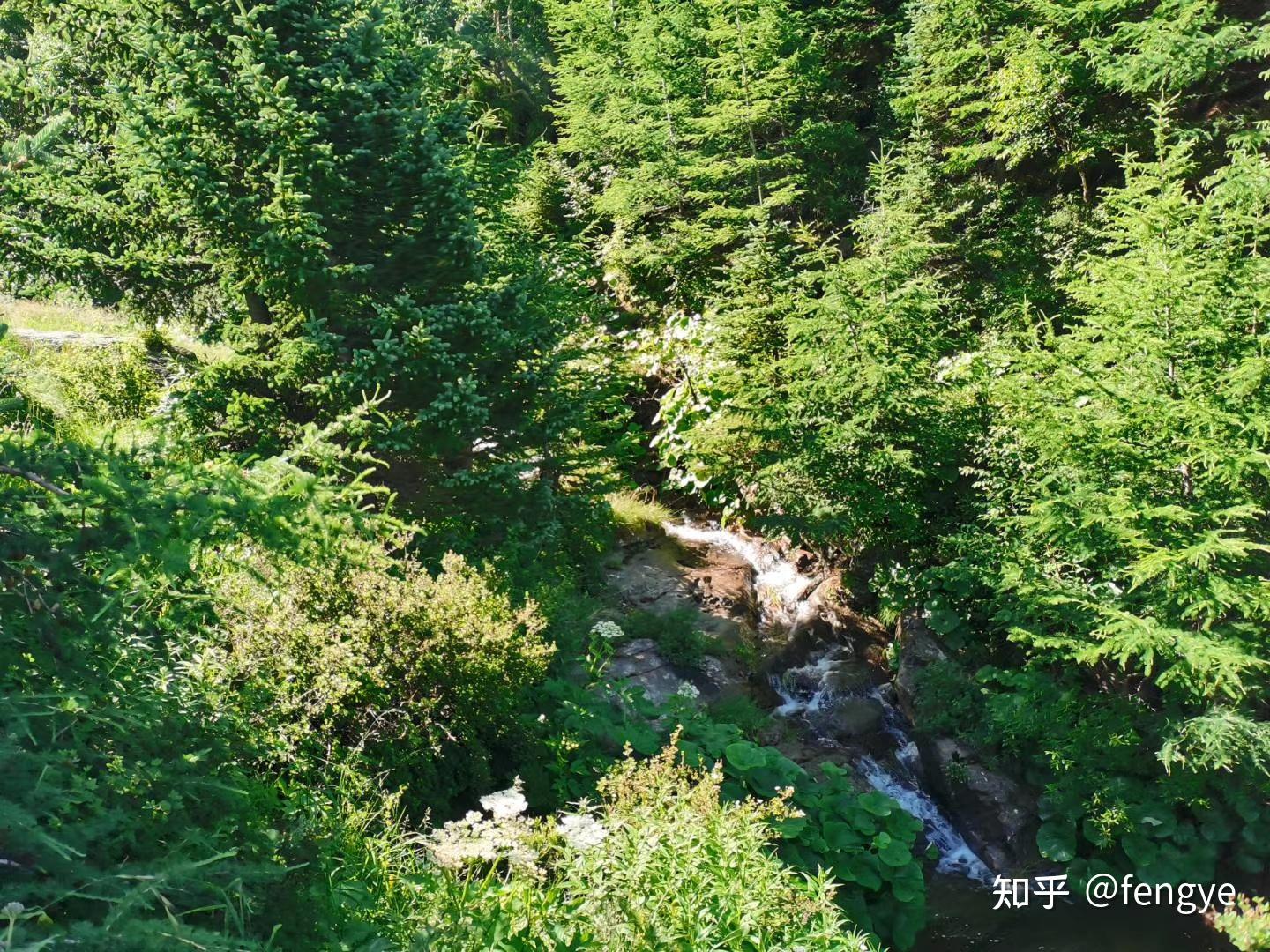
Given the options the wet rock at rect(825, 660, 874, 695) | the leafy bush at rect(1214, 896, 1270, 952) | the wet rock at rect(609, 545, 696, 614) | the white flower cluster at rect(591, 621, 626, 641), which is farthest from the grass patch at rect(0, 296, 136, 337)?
the leafy bush at rect(1214, 896, 1270, 952)

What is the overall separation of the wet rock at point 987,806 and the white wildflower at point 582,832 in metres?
5.60

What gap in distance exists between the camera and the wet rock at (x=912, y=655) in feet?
30.9

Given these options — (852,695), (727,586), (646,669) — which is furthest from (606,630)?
(727,586)

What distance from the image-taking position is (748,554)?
39.7 ft

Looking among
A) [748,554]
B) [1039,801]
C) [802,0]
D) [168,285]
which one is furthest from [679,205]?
[1039,801]

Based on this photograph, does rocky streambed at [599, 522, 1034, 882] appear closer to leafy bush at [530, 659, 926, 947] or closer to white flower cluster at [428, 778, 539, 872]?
leafy bush at [530, 659, 926, 947]

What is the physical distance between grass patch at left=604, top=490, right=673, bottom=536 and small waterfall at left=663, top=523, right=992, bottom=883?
0.79 feet

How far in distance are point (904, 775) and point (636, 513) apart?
5163mm

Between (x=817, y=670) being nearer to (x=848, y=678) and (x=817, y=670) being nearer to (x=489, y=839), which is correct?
(x=848, y=678)

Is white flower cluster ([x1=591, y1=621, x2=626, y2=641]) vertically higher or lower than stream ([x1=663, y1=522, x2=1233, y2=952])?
higher

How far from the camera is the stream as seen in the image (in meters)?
7.04

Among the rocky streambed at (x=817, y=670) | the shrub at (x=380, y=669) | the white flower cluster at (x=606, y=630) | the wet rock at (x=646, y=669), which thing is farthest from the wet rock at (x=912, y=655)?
the shrub at (x=380, y=669)

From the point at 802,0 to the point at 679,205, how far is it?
550 cm

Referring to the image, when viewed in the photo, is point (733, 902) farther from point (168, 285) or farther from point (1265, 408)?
point (168, 285)
